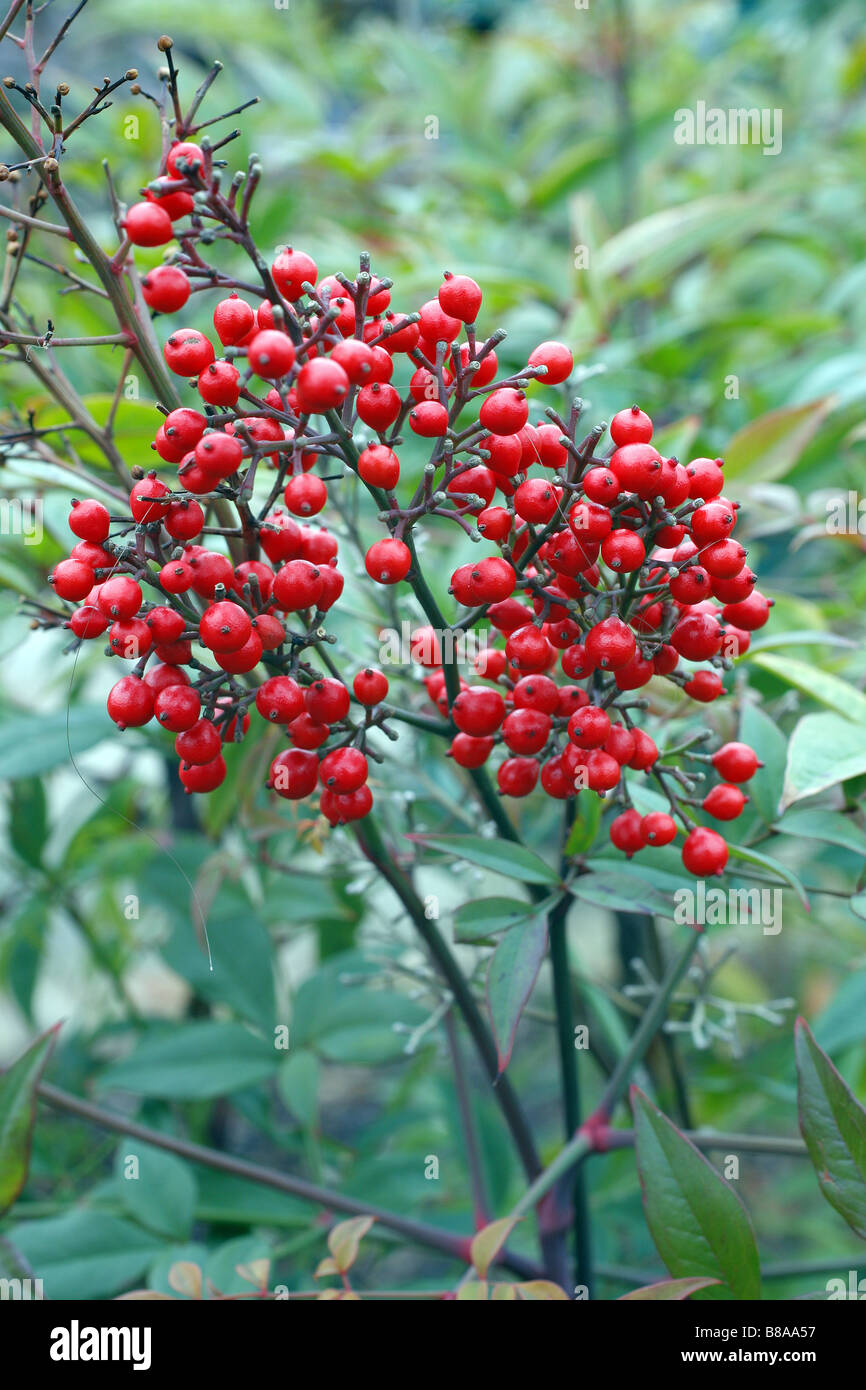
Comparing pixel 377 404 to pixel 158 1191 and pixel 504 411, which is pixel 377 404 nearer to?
pixel 504 411

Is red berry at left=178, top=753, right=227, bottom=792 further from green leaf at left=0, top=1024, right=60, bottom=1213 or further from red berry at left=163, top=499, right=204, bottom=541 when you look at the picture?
green leaf at left=0, top=1024, right=60, bottom=1213

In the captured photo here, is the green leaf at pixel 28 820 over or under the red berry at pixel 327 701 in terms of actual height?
over

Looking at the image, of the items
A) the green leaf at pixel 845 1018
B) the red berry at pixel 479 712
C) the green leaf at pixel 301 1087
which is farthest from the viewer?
the green leaf at pixel 845 1018

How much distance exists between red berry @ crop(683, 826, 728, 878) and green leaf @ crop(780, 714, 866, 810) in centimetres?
7

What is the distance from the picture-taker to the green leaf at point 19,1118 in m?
0.73

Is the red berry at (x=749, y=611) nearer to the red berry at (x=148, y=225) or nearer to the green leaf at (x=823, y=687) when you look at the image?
the green leaf at (x=823, y=687)

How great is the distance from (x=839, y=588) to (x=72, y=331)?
102 centimetres

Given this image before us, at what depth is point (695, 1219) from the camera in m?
0.63

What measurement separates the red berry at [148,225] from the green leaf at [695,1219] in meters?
0.52

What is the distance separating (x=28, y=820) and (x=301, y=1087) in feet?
1.50

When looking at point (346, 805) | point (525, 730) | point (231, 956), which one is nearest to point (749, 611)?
point (525, 730)

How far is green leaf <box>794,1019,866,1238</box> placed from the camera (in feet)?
2.00

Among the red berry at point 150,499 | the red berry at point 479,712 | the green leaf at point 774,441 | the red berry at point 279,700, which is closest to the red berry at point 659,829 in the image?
the red berry at point 479,712
